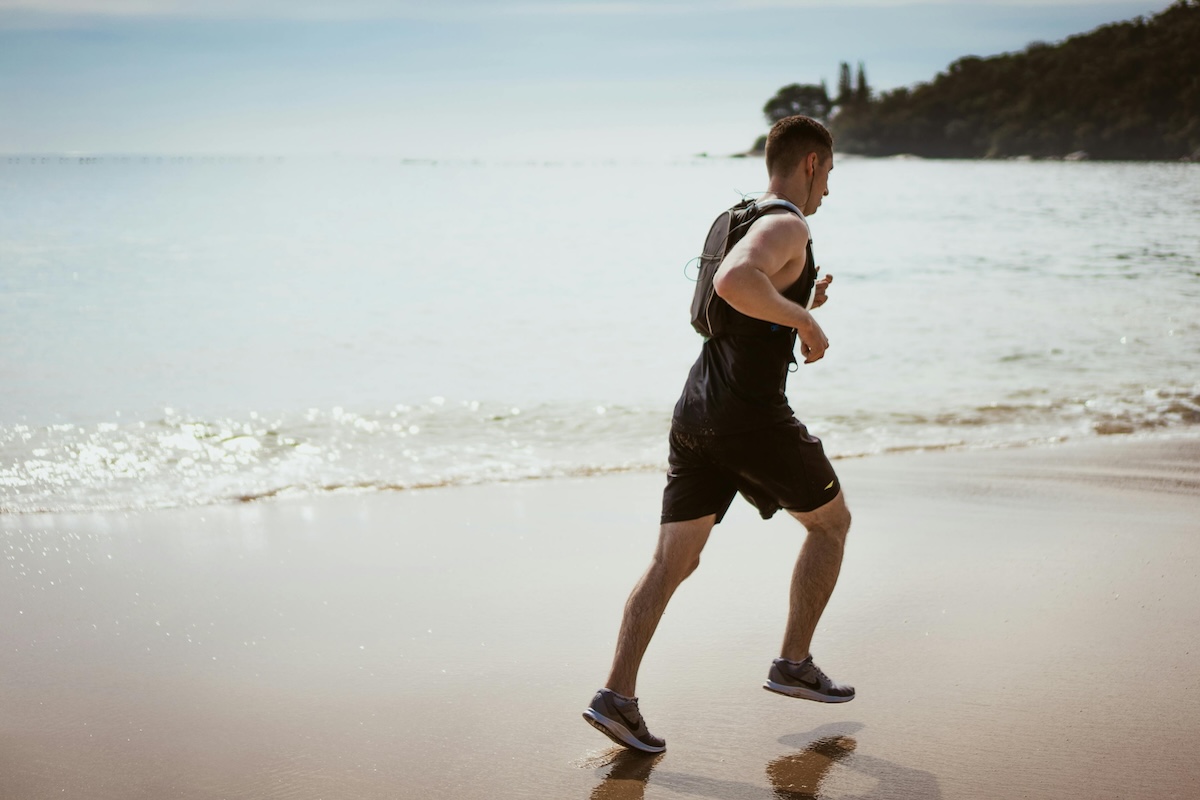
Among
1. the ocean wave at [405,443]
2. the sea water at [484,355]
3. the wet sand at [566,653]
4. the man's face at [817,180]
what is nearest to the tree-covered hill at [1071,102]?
the sea water at [484,355]

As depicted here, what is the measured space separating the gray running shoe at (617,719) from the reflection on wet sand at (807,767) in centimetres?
39

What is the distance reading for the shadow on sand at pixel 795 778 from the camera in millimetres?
3023

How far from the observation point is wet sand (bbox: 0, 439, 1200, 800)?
10.4 feet

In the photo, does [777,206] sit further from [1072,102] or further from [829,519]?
[1072,102]

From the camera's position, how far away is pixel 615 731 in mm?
3135

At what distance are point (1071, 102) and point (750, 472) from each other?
144470 mm

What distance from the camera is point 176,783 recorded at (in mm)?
3117

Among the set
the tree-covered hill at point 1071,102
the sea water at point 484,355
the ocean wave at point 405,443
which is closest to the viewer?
the ocean wave at point 405,443

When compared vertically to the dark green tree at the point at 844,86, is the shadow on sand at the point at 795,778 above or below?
below

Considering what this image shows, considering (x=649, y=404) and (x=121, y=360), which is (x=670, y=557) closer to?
(x=649, y=404)

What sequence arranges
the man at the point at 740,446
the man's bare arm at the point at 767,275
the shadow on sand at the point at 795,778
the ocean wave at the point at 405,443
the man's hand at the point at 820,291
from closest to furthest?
the man's bare arm at the point at 767,275, the shadow on sand at the point at 795,778, the man at the point at 740,446, the man's hand at the point at 820,291, the ocean wave at the point at 405,443

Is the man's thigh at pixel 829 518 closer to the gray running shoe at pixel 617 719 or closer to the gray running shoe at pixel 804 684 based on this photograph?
the gray running shoe at pixel 804 684

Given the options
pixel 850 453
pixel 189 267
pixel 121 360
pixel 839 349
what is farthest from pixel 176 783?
pixel 189 267

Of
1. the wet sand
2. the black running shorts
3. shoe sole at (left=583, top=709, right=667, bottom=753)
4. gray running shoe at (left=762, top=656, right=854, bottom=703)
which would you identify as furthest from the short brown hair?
the wet sand
